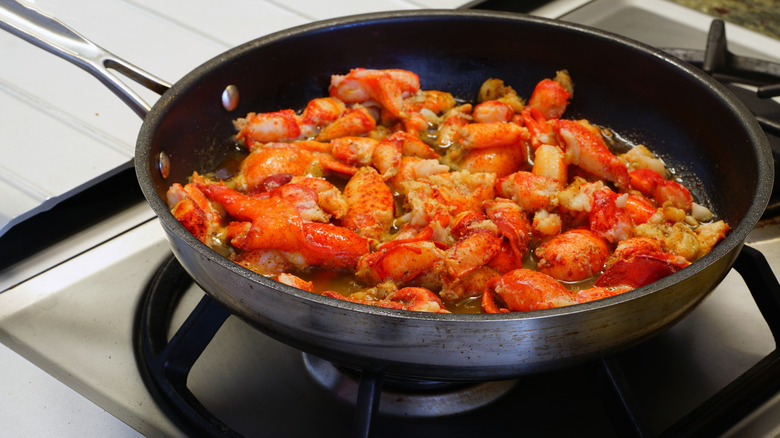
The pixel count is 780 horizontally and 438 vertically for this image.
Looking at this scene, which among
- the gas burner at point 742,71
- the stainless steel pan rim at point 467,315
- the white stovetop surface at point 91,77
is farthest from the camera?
the gas burner at point 742,71

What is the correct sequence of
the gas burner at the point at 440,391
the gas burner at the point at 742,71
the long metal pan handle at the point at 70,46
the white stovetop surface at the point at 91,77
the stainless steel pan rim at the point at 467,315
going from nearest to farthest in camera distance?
the stainless steel pan rim at the point at 467,315 → the gas burner at the point at 440,391 → the long metal pan handle at the point at 70,46 → the white stovetop surface at the point at 91,77 → the gas burner at the point at 742,71

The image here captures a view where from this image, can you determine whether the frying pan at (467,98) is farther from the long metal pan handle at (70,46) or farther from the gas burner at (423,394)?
the gas burner at (423,394)

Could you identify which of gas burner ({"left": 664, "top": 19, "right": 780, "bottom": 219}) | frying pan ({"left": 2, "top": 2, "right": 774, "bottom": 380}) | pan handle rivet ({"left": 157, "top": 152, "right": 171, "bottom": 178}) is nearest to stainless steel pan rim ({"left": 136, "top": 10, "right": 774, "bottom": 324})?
frying pan ({"left": 2, "top": 2, "right": 774, "bottom": 380})

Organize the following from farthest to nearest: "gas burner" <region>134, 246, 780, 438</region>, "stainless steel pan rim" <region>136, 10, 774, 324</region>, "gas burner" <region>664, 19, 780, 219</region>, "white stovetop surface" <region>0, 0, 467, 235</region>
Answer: "gas burner" <region>664, 19, 780, 219</region> → "white stovetop surface" <region>0, 0, 467, 235</region> → "gas burner" <region>134, 246, 780, 438</region> → "stainless steel pan rim" <region>136, 10, 774, 324</region>

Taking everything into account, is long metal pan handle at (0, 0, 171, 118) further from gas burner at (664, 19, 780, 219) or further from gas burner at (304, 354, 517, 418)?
gas burner at (664, 19, 780, 219)

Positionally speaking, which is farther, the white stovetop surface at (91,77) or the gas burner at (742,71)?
the gas burner at (742,71)

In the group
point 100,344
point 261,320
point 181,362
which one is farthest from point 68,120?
point 261,320

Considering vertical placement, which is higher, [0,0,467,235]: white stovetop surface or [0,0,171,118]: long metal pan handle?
[0,0,171,118]: long metal pan handle

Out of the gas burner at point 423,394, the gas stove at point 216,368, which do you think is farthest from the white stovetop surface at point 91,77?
the gas burner at point 423,394
